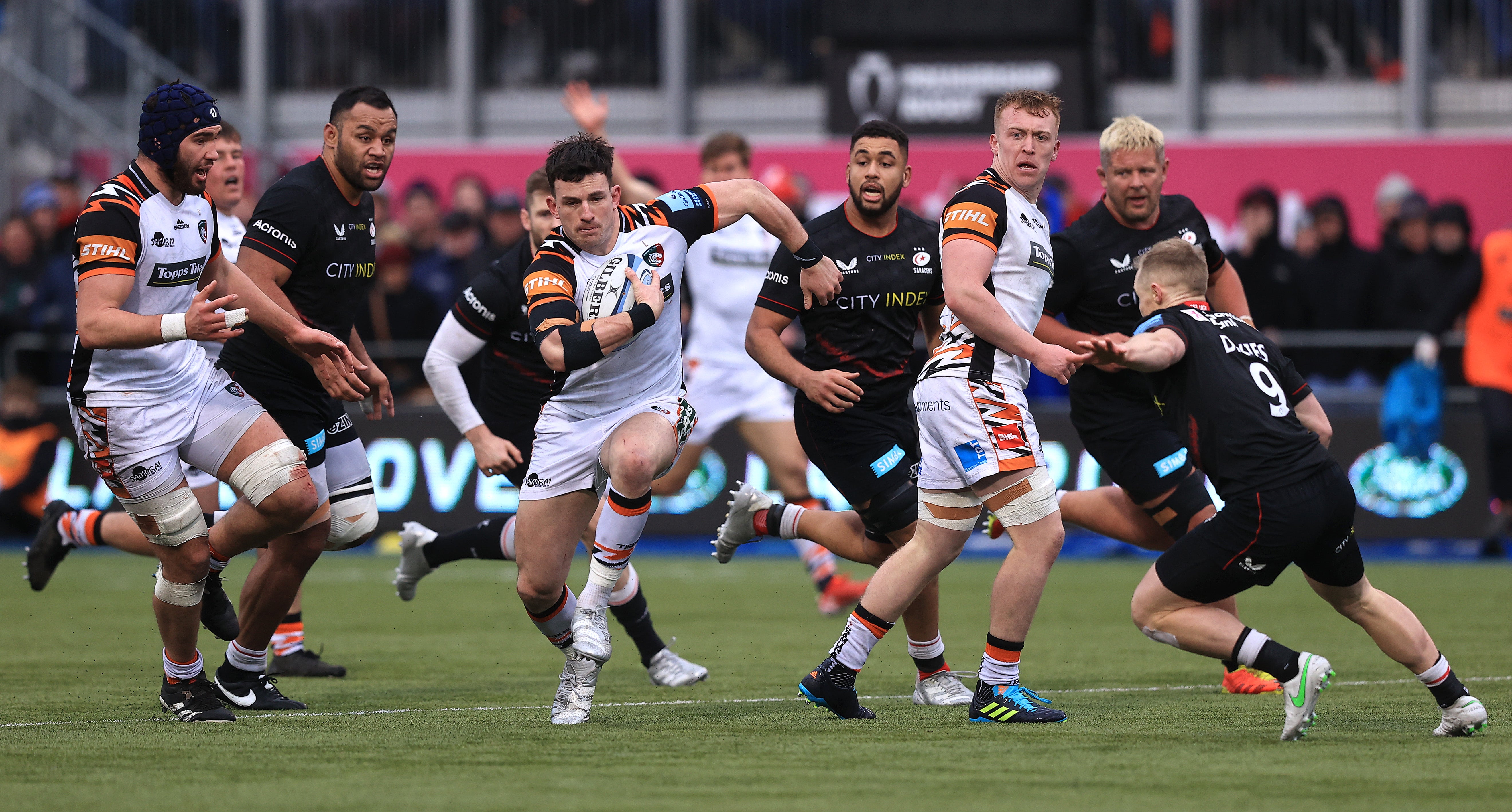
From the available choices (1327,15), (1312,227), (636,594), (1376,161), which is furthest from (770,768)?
(1327,15)

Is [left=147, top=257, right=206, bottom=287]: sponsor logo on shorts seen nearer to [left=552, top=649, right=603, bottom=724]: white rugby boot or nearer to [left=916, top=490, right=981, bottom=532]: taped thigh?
[left=552, top=649, right=603, bottom=724]: white rugby boot

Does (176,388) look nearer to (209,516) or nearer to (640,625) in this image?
(209,516)

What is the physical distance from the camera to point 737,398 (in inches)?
436

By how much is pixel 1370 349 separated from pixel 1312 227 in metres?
1.28

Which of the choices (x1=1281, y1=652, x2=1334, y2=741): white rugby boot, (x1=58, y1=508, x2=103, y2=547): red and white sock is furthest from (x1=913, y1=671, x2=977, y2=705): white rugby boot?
(x1=58, y1=508, x2=103, y2=547): red and white sock

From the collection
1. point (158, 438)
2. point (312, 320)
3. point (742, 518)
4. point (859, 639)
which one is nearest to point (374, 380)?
point (312, 320)

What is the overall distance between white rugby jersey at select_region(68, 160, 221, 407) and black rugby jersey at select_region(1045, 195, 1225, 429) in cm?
364

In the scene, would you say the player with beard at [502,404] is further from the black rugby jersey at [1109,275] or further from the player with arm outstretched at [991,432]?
the black rugby jersey at [1109,275]

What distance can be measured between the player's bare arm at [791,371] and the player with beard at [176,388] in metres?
1.66

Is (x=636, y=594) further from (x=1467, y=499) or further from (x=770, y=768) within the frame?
(x=1467, y=499)

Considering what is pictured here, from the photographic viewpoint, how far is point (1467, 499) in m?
14.0

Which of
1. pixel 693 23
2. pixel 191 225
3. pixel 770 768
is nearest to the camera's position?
pixel 770 768

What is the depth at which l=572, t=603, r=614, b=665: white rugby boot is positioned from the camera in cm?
659

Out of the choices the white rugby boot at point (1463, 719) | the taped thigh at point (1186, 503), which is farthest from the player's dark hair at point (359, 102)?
the white rugby boot at point (1463, 719)
